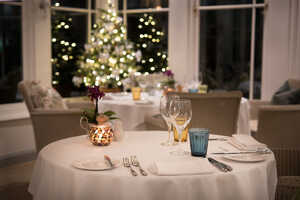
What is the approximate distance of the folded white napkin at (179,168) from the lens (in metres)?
1.62

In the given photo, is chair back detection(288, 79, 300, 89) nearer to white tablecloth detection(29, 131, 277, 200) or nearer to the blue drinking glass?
white tablecloth detection(29, 131, 277, 200)

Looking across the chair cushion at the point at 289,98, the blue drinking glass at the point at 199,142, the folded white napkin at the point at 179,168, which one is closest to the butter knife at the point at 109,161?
the folded white napkin at the point at 179,168

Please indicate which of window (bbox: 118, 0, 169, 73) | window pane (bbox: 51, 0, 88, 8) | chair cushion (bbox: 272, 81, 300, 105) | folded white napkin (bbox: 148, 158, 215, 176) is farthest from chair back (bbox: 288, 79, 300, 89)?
folded white napkin (bbox: 148, 158, 215, 176)

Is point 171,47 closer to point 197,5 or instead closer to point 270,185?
point 197,5

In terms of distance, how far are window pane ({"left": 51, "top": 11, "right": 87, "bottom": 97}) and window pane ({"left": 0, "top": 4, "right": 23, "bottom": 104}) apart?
2.40ft

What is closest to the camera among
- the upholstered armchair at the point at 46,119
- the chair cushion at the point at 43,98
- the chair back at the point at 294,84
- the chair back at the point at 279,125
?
the chair back at the point at 279,125

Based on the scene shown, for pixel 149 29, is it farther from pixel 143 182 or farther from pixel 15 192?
pixel 143 182

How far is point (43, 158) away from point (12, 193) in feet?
7.16

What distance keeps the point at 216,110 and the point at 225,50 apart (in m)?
3.94

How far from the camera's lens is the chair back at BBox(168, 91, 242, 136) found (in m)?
3.53

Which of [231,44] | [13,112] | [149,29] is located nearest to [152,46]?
[149,29]

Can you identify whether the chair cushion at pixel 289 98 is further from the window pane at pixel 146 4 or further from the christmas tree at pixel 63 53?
the christmas tree at pixel 63 53

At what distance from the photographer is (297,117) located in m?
3.71

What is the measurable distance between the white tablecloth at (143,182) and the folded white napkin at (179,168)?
0.02 meters
